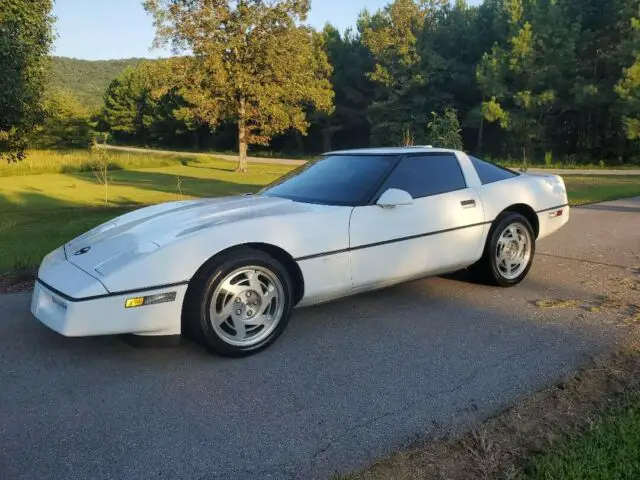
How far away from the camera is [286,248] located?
12.6ft

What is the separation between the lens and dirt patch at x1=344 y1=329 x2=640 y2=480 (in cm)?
239

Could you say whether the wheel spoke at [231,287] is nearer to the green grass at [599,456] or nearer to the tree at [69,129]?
the green grass at [599,456]

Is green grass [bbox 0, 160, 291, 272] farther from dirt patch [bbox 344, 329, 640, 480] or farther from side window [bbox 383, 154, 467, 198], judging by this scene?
dirt patch [bbox 344, 329, 640, 480]

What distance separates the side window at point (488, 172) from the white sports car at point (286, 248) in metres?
0.01

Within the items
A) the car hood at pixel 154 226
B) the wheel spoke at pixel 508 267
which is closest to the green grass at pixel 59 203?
the car hood at pixel 154 226

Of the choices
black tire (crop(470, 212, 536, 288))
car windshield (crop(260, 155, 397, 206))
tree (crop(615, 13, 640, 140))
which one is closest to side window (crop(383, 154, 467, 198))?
car windshield (crop(260, 155, 397, 206))

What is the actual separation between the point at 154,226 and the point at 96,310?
2.78 feet

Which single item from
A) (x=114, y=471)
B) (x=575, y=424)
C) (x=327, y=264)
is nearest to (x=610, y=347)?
(x=575, y=424)

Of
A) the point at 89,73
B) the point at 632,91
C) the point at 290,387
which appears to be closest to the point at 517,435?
the point at 290,387

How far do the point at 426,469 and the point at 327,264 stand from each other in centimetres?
185

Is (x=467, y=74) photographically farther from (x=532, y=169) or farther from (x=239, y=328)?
(x=239, y=328)

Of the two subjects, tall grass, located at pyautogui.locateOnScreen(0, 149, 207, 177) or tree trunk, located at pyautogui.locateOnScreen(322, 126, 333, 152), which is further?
tree trunk, located at pyautogui.locateOnScreen(322, 126, 333, 152)

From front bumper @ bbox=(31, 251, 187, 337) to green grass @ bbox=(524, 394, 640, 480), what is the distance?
7.11ft

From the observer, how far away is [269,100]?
115 ft
